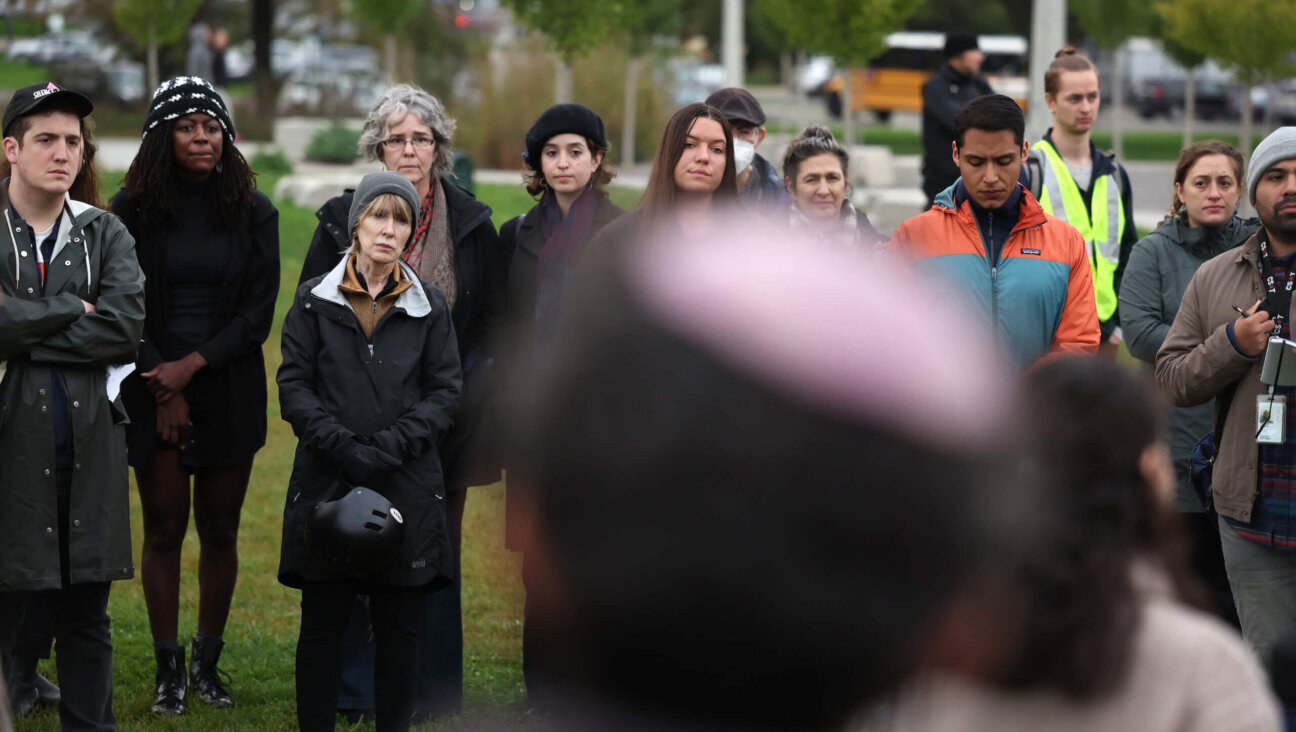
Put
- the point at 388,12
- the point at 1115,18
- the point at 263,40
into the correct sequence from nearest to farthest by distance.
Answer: the point at 388,12 < the point at 1115,18 < the point at 263,40

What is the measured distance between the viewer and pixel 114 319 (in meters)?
4.95

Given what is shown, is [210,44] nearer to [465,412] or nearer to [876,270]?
[465,412]

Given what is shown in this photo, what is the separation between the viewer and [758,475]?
3.12 ft

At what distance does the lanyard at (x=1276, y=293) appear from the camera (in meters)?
4.73

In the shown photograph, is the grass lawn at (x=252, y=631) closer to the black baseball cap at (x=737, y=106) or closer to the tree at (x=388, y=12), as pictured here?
the black baseball cap at (x=737, y=106)

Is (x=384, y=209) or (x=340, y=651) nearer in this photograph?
(x=340, y=651)

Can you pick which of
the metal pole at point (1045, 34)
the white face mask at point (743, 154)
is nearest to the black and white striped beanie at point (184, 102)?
the white face mask at point (743, 154)

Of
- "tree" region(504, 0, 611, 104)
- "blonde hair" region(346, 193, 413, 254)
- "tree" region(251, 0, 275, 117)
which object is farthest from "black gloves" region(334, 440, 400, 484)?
"tree" region(251, 0, 275, 117)

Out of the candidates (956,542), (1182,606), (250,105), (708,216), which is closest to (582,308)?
(708,216)

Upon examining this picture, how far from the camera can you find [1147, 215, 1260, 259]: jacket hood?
19.5 feet

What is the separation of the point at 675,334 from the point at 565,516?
162mm

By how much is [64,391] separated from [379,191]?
1.32 metres

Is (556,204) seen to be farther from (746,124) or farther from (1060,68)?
(1060,68)

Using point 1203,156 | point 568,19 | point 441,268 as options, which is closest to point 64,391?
point 441,268
